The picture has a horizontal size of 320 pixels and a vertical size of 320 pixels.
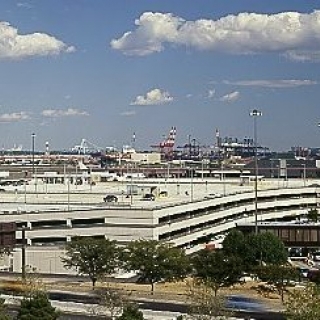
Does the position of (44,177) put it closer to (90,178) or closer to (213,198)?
(90,178)

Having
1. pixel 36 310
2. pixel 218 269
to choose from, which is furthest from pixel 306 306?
pixel 218 269

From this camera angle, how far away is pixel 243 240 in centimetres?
4228

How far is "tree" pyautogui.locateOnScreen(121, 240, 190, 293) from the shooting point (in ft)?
124

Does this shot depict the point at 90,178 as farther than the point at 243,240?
Yes

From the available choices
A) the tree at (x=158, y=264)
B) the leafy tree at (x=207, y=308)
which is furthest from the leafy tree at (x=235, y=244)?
the leafy tree at (x=207, y=308)

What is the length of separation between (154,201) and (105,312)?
29.4 meters

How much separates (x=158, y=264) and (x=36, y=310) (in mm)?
12391

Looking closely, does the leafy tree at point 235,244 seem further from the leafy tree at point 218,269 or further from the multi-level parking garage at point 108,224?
the multi-level parking garage at point 108,224

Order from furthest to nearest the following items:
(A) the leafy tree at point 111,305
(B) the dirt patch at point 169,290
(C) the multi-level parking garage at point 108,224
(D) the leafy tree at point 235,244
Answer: (C) the multi-level parking garage at point 108,224 < (D) the leafy tree at point 235,244 < (B) the dirt patch at point 169,290 < (A) the leafy tree at point 111,305

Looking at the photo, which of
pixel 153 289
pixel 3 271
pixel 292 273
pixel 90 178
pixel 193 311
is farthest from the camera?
pixel 90 178

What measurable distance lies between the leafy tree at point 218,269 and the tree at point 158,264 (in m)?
0.89

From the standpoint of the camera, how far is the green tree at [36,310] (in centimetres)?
2617

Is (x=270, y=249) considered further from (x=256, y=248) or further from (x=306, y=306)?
(x=306, y=306)

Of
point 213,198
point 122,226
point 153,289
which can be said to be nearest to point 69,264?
point 153,289
